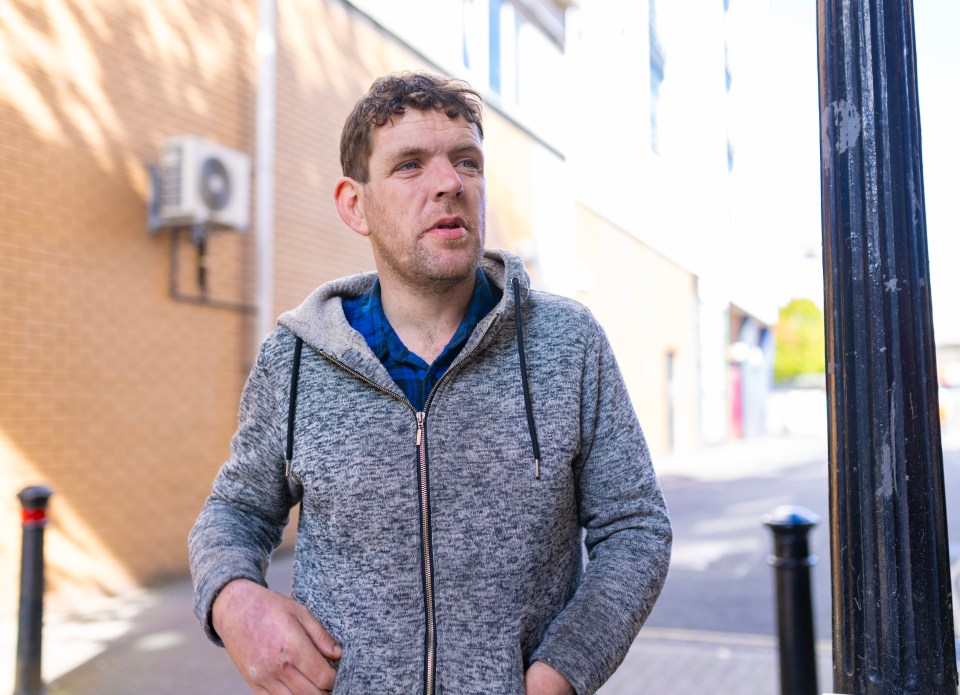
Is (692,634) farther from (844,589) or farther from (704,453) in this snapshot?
(704,453)

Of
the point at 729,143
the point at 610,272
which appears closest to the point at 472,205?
the point at 729,143

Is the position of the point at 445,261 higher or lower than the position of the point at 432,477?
higher

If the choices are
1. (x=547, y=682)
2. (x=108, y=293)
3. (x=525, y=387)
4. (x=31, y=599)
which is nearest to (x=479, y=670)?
(x=547, y=682)

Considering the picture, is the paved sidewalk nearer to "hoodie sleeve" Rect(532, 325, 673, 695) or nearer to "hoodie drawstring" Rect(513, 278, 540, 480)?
"hoodie sleeve" Rect(532, 325, 673, 695)

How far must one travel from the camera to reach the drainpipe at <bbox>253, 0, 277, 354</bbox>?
8.20 meters

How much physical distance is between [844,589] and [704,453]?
2474cm

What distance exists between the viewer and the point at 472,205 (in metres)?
1.78

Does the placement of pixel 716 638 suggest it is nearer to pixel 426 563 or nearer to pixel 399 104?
pixel 426 563

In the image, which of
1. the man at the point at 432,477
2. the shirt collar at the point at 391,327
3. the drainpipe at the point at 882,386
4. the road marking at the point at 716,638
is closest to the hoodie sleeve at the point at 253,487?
the man at the point at 432,477

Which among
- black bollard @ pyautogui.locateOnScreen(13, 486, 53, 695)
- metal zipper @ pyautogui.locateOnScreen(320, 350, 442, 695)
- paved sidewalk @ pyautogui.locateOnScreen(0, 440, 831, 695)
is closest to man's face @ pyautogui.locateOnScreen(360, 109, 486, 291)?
metal zipper @ pyautogui.locateOnScreen(320, 350, 442, 695)

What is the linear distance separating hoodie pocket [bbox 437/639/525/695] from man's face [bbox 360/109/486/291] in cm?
70

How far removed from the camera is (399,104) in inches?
70.3

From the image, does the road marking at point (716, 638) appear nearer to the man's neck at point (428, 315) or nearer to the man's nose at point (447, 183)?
the man's neck at point (428, 315)

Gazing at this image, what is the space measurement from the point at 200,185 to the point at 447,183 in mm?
5820
